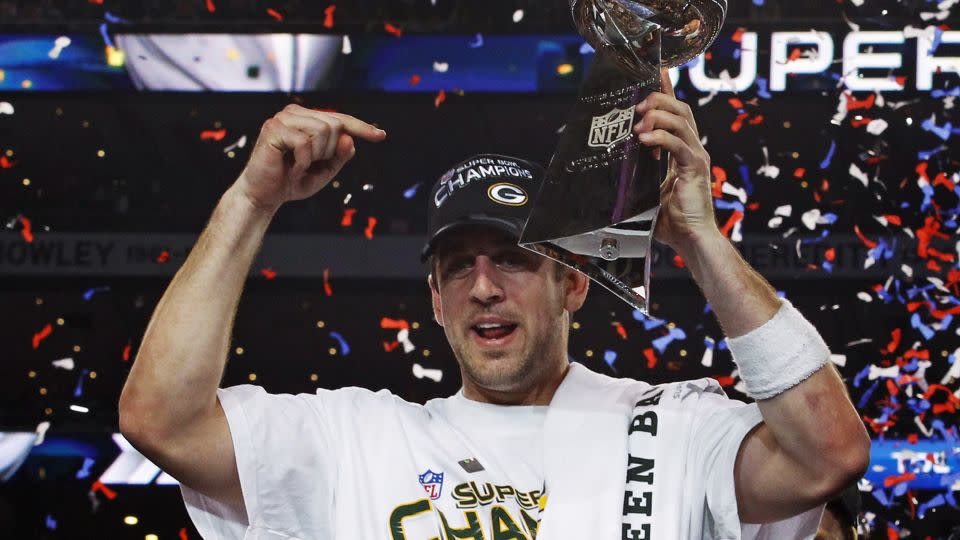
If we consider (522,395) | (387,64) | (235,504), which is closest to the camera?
(235,504)

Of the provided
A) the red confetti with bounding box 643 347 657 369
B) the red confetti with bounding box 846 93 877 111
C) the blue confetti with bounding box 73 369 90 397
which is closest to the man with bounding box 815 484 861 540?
the red confetti with bounding box 846 93 877 111

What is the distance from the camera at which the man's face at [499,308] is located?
1.99 meters

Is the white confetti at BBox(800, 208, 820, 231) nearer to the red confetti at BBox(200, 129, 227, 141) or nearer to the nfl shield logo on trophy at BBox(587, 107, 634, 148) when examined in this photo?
the red confetti at BBox(200, 129, 227, 141)

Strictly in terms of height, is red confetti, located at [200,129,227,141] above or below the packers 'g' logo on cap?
above

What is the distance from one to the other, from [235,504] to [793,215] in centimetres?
588

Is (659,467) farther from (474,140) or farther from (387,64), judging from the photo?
(474,140)

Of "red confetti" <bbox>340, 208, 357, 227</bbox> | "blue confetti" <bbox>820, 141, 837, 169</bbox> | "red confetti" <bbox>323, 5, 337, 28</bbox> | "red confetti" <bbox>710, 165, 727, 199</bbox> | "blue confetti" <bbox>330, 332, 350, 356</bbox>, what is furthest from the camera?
"blue confetti" <bbox>330, 332, 350, 356</bbox>

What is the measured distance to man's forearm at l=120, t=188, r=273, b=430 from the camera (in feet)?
5.55

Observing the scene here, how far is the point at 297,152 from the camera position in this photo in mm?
1696

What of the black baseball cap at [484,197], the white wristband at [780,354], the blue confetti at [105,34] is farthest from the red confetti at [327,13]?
the white wristband at [780,354]

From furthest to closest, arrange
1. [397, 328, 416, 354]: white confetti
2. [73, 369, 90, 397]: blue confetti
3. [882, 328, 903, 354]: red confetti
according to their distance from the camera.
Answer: [73, 369, 90, 397]: blue confetti
[397, 328, 416, 354]: white confetti
[882, 328, 903, 354]: red confetti

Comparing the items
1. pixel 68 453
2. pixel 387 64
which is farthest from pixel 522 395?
pixel 68 453

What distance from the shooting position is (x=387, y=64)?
679 cm

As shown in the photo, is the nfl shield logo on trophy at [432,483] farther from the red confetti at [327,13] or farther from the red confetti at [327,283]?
the red confetti at [327,283]
